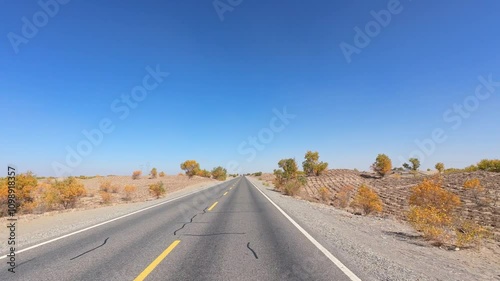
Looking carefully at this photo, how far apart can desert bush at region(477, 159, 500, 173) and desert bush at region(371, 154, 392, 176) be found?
1939cm

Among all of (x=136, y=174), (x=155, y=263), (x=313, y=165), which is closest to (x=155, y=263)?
(x=155, y=263)

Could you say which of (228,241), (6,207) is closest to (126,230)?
(228,241)

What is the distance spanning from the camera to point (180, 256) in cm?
608

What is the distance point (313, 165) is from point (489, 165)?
42.9 m

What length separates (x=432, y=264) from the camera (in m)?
6.18

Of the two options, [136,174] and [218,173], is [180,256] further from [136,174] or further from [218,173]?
[218,173]

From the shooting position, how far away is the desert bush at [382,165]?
2525 inches

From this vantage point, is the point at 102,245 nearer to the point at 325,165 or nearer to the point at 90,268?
the point at 90,268

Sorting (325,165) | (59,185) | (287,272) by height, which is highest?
(325,165)

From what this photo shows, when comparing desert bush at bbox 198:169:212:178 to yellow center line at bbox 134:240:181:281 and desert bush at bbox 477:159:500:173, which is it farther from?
yellow center line at bbox 134:240:181:281

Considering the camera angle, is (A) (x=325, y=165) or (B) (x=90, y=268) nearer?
(B) (x=90, y=268)

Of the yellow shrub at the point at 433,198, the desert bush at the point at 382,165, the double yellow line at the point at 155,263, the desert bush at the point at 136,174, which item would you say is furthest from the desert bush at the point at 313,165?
the double yellow line at the point at 155,263

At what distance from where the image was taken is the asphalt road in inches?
196

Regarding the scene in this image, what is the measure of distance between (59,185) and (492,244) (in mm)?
24597
